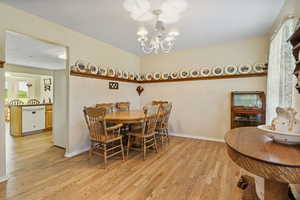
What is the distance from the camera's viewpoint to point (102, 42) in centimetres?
346

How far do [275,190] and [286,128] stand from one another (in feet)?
1.52

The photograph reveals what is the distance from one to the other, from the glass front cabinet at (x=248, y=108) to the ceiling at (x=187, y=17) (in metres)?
1.35

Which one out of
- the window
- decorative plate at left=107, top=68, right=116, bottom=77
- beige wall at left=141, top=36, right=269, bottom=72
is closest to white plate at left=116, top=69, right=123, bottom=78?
decorative plate at left=107, top=68, right=116, bottom=77

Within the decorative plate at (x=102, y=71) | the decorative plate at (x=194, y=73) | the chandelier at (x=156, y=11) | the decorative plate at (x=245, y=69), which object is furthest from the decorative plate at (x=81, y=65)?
the decorative plate at (x=245, y=69)

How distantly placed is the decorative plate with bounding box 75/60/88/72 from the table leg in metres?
3.24

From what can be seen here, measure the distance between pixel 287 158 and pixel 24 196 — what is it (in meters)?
2.49

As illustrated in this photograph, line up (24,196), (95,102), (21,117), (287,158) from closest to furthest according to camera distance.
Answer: (287,158), (24,196), (95,102), (21,117)

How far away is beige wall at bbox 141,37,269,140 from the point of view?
3320 mm

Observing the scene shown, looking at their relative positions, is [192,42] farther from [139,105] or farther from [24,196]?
[24,196]

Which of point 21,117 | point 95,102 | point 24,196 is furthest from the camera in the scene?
point 21,117

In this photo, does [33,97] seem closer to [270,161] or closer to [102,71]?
[102,71]

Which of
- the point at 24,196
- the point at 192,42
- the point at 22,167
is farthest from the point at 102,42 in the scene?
the point at 24,196

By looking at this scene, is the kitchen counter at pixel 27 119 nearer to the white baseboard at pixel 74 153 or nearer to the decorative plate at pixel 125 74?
the white baseboard at pixel 74 153

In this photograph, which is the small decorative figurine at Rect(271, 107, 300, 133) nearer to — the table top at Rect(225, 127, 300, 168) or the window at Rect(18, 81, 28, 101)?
the table top at Rect(225, 127, 300, 168)
